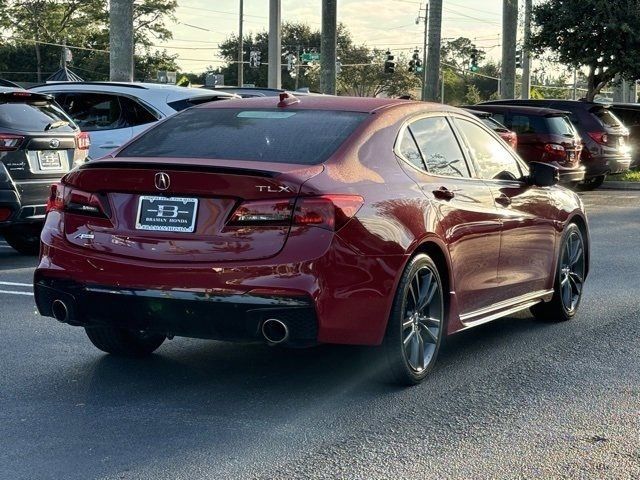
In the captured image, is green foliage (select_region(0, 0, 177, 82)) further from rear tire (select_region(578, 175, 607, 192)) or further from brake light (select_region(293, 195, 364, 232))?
brake light (select_region(293, 195, 364, 232))

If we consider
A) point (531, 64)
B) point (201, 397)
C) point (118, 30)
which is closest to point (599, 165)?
point (118, 30)

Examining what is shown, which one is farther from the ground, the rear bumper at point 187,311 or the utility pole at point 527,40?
the utility pole at point 527,40

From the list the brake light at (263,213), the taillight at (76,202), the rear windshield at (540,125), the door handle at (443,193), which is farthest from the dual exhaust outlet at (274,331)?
the rear windshield at (540,125)

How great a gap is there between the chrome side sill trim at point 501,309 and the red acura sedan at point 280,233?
19 mm

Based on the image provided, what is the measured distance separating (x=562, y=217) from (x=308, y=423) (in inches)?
131

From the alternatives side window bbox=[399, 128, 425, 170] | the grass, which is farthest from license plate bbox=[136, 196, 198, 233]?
the grass

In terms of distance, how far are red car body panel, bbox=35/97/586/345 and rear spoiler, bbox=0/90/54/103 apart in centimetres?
544

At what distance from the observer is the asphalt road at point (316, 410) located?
4.75 meters

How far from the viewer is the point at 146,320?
5.64m

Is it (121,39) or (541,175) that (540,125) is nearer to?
(121,39)

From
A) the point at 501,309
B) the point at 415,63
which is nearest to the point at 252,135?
the point at 501,309

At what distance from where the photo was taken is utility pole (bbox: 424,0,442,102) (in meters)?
29.1

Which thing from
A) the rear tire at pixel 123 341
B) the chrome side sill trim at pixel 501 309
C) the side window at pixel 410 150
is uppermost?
the side window at pixel 410 150

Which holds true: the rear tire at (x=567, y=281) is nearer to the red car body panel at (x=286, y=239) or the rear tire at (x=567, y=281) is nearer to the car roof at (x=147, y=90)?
the red car body panel at (x=286, y=239)
